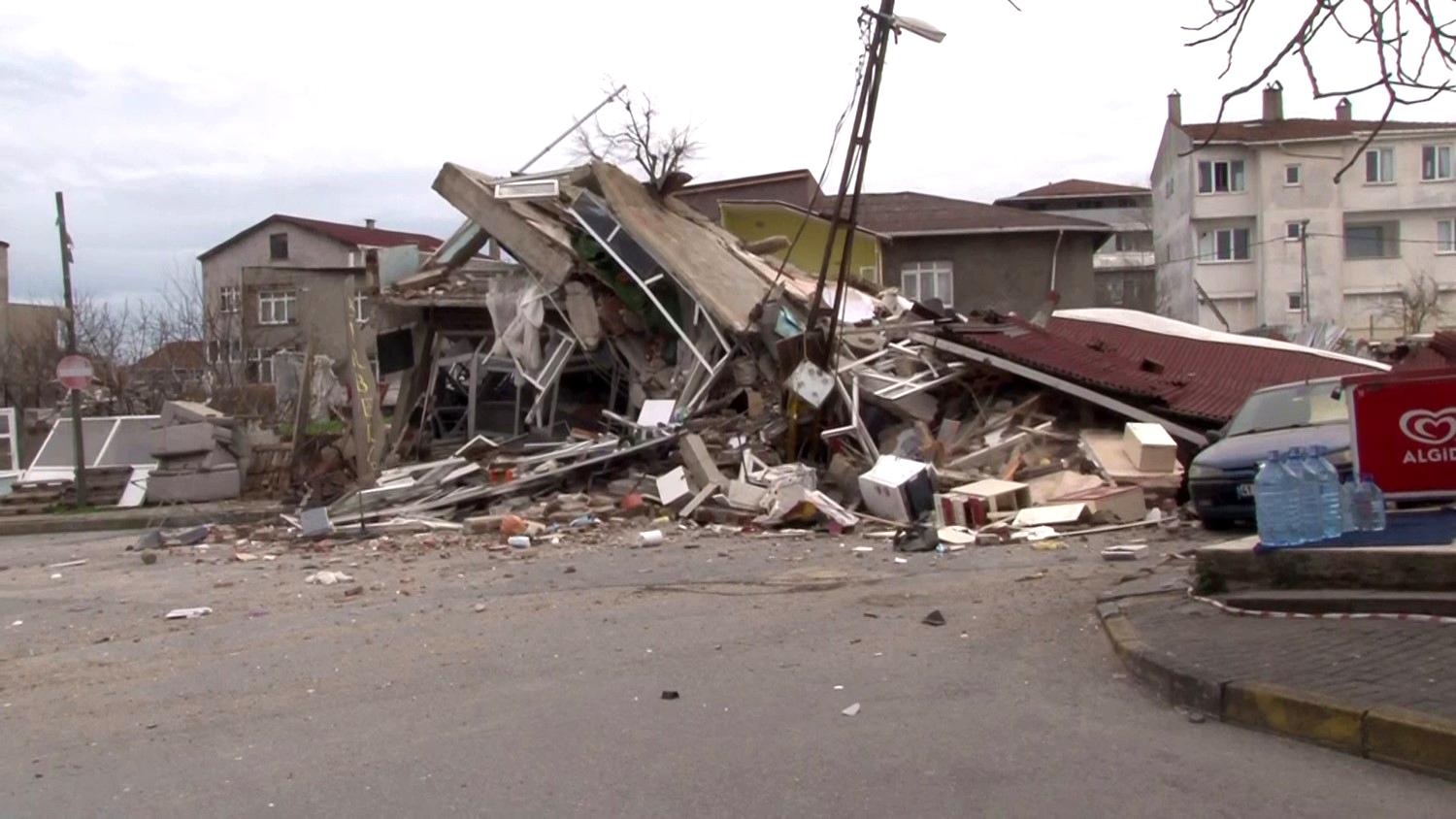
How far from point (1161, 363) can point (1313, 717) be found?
1439cm

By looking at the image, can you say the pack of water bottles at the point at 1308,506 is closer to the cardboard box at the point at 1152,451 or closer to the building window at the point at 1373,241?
the cardboard box at the point at 1152,451

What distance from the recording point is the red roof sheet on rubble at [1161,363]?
1689 cm

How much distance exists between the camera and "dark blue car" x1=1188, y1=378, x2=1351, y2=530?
1221 cm

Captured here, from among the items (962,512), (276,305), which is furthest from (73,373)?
(276,305)

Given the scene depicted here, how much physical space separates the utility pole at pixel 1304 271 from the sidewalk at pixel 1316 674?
44.6 meters

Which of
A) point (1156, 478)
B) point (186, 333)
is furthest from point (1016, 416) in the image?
point (186, 333)

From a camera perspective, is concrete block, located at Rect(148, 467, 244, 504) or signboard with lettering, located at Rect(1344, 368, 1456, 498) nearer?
signboard with lettering, located at Rect(1344, 368, 1456, 498)

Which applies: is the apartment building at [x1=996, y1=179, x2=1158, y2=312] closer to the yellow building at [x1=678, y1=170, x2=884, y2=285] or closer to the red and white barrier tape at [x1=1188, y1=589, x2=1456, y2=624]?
the yellow building at [x1=678, y1=170, x2=884, y2=285]

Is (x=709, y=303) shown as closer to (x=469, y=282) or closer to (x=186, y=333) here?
(x=469, y=282)

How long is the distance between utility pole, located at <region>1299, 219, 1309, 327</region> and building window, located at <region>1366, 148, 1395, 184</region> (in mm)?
3356

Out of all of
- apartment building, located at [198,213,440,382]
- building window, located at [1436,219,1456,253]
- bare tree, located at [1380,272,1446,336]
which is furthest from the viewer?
building window, located at [1436,219,1456,253]

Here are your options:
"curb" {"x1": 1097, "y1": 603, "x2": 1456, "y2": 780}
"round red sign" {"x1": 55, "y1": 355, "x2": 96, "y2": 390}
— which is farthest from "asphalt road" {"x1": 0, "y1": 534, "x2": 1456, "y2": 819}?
"round red sign" {"x1": 55, "y1": 355, "x2": 96, "y2": 390}

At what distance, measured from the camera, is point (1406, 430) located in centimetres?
809

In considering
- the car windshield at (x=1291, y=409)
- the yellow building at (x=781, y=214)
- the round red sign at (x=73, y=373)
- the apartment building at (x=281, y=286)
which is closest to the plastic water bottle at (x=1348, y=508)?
the car windshield at (x=1291, y=409)
